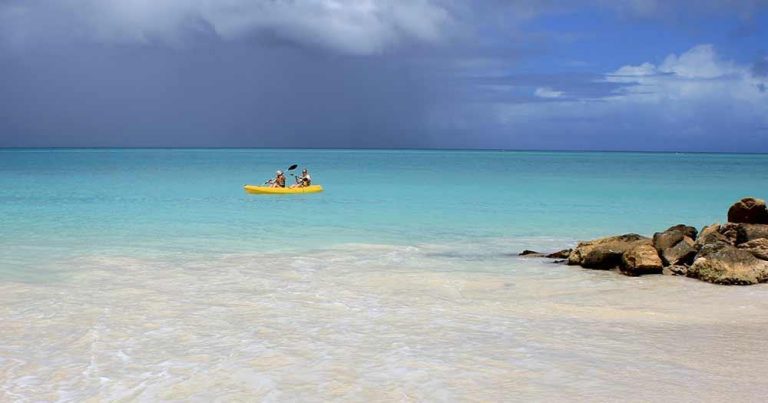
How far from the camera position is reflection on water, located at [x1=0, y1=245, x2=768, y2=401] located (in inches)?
216

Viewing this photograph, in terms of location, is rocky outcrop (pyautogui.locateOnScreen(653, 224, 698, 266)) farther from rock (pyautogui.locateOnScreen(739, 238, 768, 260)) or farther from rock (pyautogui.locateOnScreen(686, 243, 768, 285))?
rock (pyautogui.locateOnScreen(739, 238, 768, 260))

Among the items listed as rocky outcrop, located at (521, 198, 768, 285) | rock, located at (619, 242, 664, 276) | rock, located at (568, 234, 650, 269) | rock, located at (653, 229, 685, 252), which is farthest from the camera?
rock, located at (653, 229, 685, 252)

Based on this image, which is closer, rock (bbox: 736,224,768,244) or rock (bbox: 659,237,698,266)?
rock (bbox: 659,237,698,266)

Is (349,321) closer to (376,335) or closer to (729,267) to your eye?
(376,335)

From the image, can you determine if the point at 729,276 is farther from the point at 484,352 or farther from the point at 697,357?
the point at 484,352

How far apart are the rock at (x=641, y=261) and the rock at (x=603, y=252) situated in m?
0.21

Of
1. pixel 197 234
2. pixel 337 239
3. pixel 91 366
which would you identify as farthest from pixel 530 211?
pixel 91 366

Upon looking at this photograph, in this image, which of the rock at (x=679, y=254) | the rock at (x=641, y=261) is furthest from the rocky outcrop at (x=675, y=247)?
the rock at (x=641, y=261)

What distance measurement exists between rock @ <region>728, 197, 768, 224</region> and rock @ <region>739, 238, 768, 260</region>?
134 centimetres

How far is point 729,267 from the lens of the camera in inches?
391

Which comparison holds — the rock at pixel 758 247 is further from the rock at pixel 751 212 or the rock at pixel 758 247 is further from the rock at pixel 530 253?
the rock at pixel 530 253

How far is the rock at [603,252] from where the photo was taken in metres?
11.0

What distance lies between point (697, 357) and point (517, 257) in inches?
240

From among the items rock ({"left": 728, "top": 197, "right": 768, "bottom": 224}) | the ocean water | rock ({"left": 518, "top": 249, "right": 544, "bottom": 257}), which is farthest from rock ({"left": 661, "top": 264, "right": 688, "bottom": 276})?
rock ({"left": 728, "top": 197, "right": 768, "bottom": 224})
